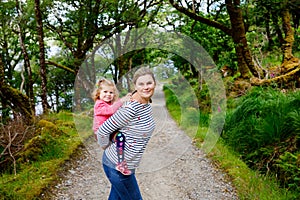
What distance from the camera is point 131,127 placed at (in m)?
2.13

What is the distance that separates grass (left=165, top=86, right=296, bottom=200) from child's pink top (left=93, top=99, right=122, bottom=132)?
1.78ft

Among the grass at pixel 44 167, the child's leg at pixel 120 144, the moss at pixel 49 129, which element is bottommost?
the grass at pixel 44 167

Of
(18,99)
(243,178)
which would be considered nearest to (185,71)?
(243,178)

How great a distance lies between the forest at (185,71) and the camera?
2793mm

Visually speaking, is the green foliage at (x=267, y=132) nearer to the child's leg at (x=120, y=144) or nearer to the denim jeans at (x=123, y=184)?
the denim jeans at (x=123, y=184)

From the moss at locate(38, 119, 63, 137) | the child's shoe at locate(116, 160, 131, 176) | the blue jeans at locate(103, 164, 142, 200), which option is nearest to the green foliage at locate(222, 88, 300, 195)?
the blue jeans at locate(103, 164, 142, 200)

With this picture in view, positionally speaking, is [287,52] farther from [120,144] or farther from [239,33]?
[120,144]

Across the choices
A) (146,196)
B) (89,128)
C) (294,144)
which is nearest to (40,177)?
(146,196)

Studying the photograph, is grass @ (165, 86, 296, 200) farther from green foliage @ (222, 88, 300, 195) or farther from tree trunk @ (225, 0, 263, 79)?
tree trunk @ (225, 0, 263, 79)

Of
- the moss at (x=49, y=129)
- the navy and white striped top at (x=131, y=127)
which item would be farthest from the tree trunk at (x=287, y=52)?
the navy and white striped top at (x=131, y=127)

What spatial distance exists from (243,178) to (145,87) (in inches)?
110

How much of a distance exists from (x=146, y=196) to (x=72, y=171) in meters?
1.46

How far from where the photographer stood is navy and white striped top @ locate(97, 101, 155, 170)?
210 cm

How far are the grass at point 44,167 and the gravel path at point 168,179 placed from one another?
0.57 ft
